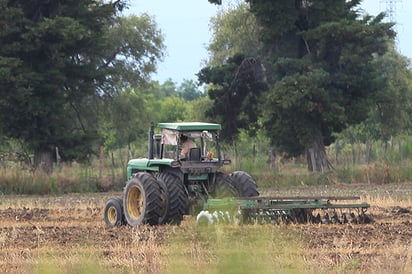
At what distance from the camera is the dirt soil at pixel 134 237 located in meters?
12.9

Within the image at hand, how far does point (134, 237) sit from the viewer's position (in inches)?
632

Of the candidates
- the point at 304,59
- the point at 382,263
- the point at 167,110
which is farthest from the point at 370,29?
the point at 167,110

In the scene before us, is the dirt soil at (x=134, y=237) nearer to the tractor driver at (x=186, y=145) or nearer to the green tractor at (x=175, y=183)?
the green tractor at (x=175, y=183)

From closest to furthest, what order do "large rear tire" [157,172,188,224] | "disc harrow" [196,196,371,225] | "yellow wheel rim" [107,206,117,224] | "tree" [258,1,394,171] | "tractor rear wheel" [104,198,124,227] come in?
"disc harrow" [196,196,371,225] → "large rear tire" [157,172,188,224] → "tractor rear wheel" [104,198,124,227] → "yellow wheel rim" [107,206,117,224] → "tree" [258,1,394,171]

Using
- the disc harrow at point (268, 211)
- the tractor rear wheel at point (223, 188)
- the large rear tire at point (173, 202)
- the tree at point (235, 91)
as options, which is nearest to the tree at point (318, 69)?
the tree at point (235, 91)

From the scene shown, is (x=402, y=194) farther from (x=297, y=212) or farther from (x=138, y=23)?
(x=138, y=23)

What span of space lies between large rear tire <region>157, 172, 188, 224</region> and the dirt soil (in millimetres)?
429

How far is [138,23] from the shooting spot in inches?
2314

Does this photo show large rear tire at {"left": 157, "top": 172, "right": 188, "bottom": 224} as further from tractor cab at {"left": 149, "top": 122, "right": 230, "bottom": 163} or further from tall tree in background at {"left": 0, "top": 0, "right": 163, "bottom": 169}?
tall tree in background at {"left": 0, "top": 0, "right": 163, "bottom": 169}

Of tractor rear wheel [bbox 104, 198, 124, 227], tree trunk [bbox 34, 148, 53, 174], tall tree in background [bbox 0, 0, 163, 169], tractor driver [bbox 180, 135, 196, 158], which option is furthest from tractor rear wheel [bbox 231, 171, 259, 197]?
tree trunk [bbox 34, 148, 53, 174]

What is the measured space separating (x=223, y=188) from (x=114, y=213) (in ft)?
8.95

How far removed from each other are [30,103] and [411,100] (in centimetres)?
2849

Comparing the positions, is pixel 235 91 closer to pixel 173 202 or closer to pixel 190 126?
pixel 190 126

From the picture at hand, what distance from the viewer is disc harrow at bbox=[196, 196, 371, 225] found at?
18141mm
